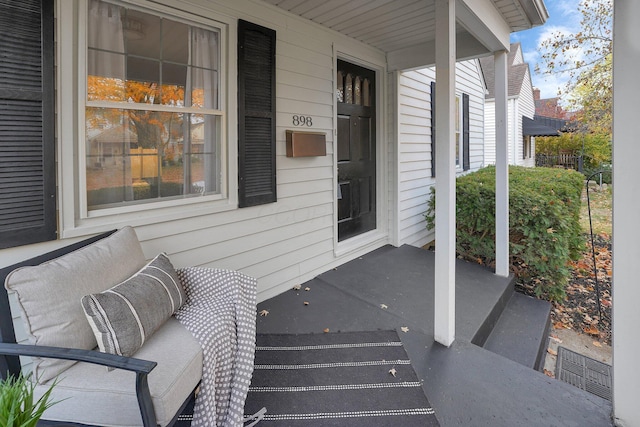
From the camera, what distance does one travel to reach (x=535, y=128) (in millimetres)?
12898

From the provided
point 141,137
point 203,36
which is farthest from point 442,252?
point 203,36

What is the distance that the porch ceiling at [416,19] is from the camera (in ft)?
9.78

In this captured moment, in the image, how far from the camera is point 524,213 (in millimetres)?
3736

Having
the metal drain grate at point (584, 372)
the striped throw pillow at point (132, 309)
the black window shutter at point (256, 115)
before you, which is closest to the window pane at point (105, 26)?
the black window shutter at point (256, 115)

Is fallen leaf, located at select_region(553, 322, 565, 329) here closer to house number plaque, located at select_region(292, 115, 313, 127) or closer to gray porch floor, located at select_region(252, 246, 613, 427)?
gray porch floor, located at select_region(252, 246, 613, 427)

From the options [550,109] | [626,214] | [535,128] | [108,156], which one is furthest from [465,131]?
[550,109]

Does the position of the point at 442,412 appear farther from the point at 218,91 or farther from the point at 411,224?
the point at 411,224

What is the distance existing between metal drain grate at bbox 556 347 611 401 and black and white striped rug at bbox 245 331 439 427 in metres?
1.45

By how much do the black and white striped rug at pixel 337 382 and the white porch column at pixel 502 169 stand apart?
6.05ft

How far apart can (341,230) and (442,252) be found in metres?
1.88

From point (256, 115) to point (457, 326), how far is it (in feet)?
7.62

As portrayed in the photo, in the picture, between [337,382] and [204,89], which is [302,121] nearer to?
[204,89]

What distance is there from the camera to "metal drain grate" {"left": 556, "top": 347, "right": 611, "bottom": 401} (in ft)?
8.35

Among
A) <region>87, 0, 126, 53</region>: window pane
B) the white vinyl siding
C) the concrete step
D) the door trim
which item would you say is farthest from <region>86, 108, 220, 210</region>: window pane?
the white vinyl siding
